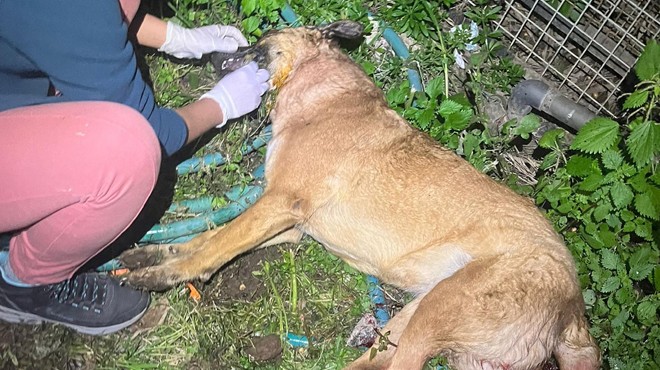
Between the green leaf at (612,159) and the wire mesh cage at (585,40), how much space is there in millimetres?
962

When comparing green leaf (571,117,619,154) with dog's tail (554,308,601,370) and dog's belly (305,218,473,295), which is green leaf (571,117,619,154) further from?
dog's belly (305,218,473,295)

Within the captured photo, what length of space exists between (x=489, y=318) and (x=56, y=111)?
227 cm

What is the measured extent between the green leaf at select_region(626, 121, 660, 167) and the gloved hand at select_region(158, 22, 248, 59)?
255 cm

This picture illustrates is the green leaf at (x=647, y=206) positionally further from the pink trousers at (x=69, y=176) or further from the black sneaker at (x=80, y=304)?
the black sneaker at (x=80, y=304)

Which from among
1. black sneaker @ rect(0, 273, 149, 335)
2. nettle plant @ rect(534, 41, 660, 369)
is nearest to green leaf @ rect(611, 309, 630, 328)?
nettle plant @ rect(534, 41, 660, 369)

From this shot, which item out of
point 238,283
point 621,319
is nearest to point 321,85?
point 238,283

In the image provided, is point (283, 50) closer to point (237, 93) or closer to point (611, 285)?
point (237, 93)

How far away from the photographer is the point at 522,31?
5.05m

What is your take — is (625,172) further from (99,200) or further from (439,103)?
(99,200)

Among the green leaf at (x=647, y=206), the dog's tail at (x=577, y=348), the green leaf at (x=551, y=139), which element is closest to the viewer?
the dog's tail at (x=577, y=348)

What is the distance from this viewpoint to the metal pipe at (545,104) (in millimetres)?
4449

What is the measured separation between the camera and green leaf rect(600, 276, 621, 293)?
390cm

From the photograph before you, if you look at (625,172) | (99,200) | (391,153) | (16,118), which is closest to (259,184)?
(391,153)

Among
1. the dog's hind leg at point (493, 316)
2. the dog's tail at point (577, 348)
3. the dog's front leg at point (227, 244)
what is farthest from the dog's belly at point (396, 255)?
the dog's tail at point (577, 348)
